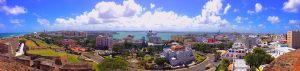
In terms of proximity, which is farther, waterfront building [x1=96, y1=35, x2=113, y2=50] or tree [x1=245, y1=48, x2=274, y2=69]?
waterfront building [x1=96, y1=35, x2=113, y2=50]

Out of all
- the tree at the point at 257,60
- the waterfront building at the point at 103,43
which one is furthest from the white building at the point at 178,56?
the waterfront building at the point at 103,43

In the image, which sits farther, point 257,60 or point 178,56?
point 178,56

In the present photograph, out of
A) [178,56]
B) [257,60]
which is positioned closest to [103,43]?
[178,56]

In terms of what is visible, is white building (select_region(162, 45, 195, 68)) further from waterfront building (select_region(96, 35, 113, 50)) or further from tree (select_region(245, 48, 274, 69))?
waterfront building (select_region(96, 35, 113, 50))

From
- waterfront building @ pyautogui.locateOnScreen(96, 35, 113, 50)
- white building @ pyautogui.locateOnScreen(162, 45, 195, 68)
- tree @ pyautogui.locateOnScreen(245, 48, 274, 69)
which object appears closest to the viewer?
tree @ pyautogui.locateOnScreen(245, 48, 274, 69)

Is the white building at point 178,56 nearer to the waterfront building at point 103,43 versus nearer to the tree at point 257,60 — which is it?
the tree at point 257,60

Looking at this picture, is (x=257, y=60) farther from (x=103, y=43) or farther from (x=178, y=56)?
(x=103, y=43)

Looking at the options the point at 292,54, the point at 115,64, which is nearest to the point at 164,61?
the point at 115,64

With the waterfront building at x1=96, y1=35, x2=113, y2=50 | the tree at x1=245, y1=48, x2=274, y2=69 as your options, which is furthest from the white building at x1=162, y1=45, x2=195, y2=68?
the waterfront building at x1=96, y1=35, x2=113, y2=50
